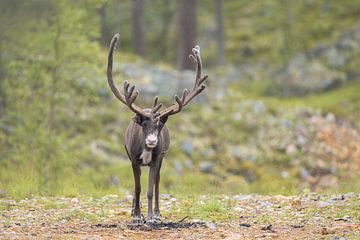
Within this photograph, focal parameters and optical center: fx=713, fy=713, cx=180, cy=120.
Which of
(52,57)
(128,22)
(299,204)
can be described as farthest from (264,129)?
(128,22)

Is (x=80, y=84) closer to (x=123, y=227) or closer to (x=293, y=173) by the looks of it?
(x=293, y=173)

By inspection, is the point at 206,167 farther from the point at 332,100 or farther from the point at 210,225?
the point at 210,225

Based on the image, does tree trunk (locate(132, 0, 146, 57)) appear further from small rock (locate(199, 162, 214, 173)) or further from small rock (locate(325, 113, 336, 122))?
small rock (locate(199, 162, 214, 173))

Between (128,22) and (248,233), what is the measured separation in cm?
3257

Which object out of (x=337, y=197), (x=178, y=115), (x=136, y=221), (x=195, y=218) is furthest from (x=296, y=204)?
(x=178, y=115)

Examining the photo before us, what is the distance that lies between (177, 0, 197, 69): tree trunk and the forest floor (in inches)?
570

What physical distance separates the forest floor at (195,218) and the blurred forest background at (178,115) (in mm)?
1265

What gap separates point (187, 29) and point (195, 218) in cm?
1694

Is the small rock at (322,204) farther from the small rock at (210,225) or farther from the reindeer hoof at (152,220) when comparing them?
the reindeer hoof at (152,220)

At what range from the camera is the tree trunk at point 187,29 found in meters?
26.8

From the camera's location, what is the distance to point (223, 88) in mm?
26453

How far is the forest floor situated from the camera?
9.09 metres

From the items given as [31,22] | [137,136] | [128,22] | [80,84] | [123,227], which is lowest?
[123,227]

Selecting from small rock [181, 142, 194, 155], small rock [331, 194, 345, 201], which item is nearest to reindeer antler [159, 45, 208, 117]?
small rock [331, 194, 345, 201]
